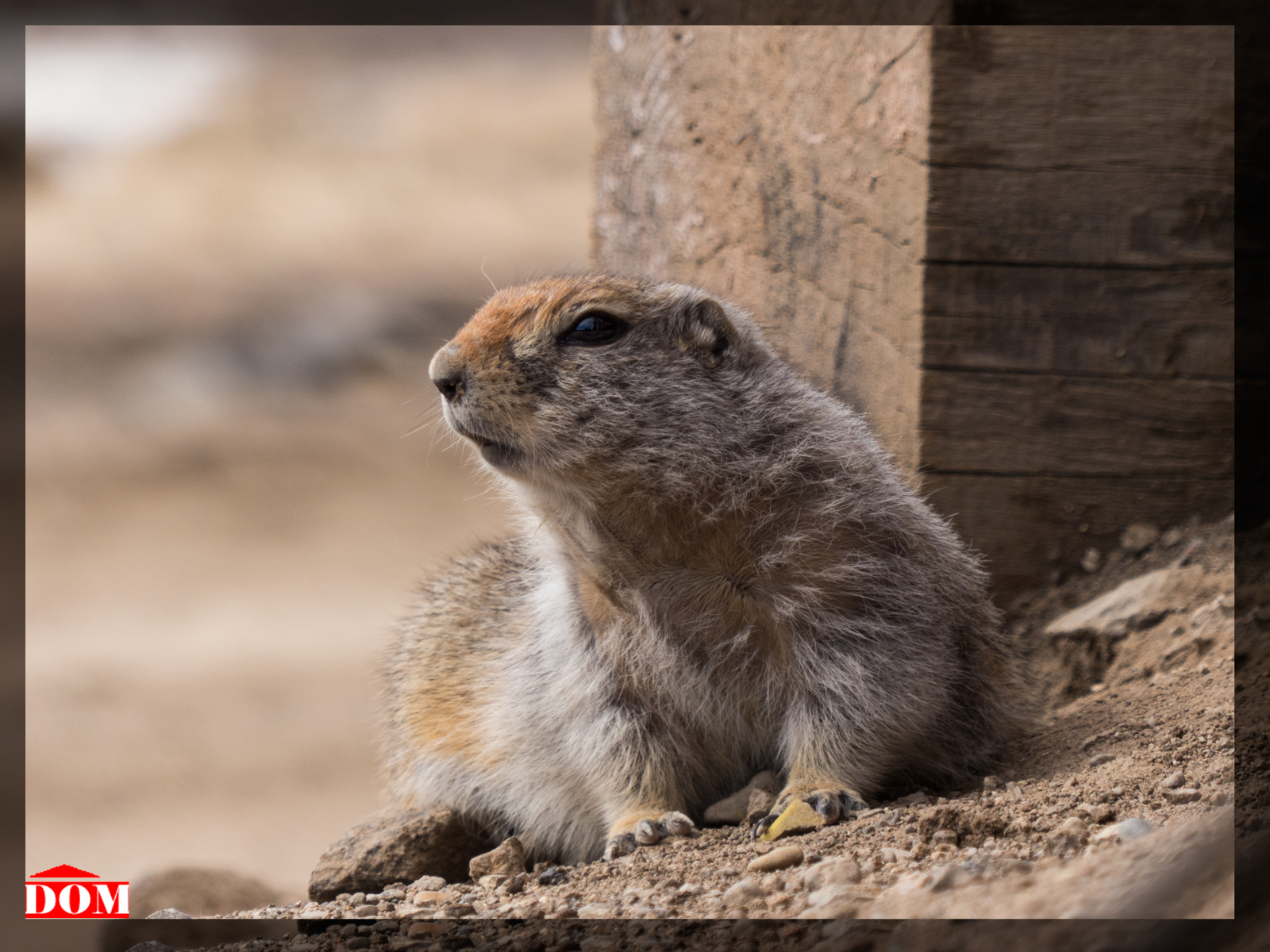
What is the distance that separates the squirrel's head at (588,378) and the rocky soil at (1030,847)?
3.90 feet

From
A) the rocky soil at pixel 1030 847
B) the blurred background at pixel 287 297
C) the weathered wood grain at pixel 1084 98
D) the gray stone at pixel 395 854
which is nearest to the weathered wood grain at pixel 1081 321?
the weathered wood grain at pixel 1084 98

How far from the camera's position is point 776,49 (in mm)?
5012

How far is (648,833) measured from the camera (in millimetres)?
3549

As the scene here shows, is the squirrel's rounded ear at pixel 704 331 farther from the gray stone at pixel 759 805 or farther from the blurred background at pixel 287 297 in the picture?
the blurred background at pixel 287 297

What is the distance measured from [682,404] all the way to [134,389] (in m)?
18.2

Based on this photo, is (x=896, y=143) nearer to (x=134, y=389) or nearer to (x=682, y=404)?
(x=682, y=404)

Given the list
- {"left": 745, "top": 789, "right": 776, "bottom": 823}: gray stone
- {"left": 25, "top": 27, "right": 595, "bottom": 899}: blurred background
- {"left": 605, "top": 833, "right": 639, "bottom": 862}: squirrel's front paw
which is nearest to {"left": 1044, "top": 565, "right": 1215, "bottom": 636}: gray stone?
{"left": 745, "top": 789, "right": 776, "bottom": 823}: gray stone

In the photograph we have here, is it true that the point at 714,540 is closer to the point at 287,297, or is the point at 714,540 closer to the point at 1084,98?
the point at 1084,98

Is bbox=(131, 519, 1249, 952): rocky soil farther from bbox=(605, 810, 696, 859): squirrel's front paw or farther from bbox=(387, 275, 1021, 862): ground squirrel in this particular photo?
bbox=(387, 275, 1021, 862): ground squirrel

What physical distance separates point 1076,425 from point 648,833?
7.51 feet

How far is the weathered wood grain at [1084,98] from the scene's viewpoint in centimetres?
411

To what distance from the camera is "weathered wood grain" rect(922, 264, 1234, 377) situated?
4320 mm

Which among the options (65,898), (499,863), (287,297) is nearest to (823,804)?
(499,863)

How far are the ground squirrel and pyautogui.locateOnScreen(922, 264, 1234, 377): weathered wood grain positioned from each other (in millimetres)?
664
